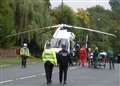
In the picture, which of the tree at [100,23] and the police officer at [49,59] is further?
the tree at [100,23]

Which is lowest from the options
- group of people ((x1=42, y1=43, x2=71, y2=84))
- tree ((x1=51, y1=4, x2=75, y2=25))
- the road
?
the road

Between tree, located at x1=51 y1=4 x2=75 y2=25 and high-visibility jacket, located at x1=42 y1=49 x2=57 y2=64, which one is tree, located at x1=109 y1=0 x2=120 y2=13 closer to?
tree, located at x1=51 y1=4 x2=75 y2=25

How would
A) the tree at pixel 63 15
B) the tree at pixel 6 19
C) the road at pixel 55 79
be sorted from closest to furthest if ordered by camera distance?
the road at pixel 55 79 → the tree at pixel 6 19 → the tree at pixel 63 15

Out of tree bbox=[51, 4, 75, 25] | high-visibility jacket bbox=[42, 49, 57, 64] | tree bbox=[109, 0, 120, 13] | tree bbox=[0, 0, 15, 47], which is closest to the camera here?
high-visibility jacket bbox=[42, 49, 57, 64]

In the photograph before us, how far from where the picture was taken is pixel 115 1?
462 feet

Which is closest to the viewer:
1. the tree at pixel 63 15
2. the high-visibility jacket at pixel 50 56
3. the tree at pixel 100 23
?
the high-visibility jacket at pixel 50 56

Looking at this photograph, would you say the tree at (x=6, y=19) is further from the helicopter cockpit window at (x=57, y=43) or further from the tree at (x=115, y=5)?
the tree at (x=115, y=5)

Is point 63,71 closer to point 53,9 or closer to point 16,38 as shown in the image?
point 16,38

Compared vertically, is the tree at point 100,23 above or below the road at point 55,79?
above

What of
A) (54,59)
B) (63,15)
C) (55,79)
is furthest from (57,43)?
(63,15)

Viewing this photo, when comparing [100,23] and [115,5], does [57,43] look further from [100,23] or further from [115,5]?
[115,5]

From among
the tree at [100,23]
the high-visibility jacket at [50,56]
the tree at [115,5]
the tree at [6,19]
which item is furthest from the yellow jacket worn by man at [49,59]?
the tree at [115,5]

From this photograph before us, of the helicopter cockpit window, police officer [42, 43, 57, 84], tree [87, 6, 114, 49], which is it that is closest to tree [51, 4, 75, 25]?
tree [87, 6, 114, 49]

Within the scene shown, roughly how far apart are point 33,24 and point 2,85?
127 feet
